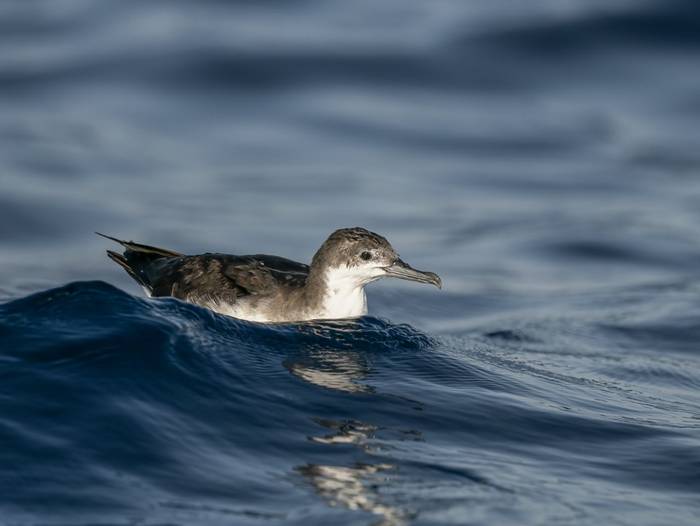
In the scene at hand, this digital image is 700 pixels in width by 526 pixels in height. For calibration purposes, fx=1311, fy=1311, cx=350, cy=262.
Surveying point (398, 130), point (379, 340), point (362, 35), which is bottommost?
point (379, 340)

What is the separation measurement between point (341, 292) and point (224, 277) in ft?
2.77

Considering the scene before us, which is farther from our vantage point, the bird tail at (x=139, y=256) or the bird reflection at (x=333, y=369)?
the bird tail at (x=139, y=256)

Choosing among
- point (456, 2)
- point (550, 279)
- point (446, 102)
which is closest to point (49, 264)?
point (550, 279)

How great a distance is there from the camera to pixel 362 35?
20.5m

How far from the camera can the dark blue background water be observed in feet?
20.8

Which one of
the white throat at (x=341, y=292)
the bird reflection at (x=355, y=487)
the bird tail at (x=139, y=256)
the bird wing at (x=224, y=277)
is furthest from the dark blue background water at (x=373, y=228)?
the bird tail at (x=139, y=256)

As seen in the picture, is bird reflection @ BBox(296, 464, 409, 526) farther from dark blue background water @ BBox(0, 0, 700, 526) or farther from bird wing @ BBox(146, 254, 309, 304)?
bird wing @ BBox(146, 254, 309, 304)

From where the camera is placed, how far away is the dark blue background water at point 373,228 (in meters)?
6.35

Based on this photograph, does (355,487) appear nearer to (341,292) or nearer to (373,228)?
A: (341,292)

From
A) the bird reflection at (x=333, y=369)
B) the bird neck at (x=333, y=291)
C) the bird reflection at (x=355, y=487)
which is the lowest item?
the bird reflection at (x=355, y=487)

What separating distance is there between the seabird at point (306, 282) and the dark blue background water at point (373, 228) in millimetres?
334

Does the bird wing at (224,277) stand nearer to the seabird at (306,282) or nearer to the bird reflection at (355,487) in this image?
the seabird at (306,282)

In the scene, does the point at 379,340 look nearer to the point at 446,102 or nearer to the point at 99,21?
the point at 446,102

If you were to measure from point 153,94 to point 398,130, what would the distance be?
3.54m
